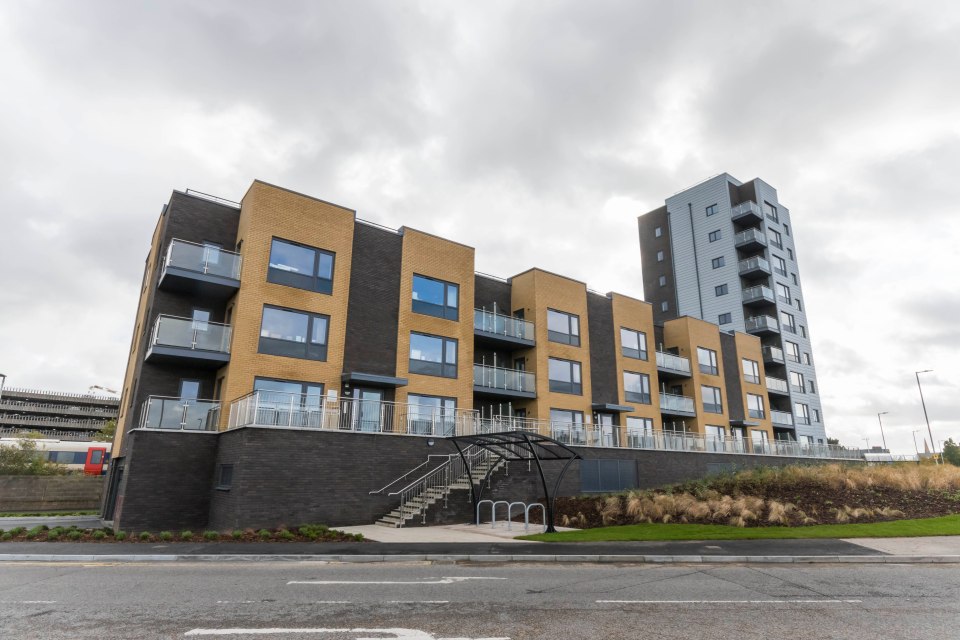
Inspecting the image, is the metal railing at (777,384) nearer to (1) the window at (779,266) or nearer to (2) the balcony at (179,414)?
(1) the window at (779,266)

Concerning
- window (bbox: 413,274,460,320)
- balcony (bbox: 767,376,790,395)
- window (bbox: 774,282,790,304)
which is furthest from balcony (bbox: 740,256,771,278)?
window (bbox: 413,274,460,320)

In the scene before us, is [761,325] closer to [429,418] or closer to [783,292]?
[783,292]

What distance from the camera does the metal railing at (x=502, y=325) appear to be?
25891mm

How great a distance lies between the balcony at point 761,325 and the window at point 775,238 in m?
7.64

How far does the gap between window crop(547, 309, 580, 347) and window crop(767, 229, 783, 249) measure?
28335mm

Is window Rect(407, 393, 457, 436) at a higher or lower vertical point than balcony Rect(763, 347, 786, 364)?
lower

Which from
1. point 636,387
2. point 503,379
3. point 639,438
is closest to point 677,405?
point 636,387

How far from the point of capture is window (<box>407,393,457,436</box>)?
20.1 m

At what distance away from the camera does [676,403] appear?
34.2m

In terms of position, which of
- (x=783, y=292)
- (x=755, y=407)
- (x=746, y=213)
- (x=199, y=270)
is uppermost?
(x=746, y=213)

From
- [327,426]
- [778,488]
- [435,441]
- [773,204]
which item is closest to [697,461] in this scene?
[778,488]

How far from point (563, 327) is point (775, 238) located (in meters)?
30.7

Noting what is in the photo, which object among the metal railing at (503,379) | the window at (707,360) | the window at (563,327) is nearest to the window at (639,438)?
the metal railing at (503,379)

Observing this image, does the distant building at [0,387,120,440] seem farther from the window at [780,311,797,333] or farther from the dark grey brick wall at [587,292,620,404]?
the window at [780,311,797,333]
